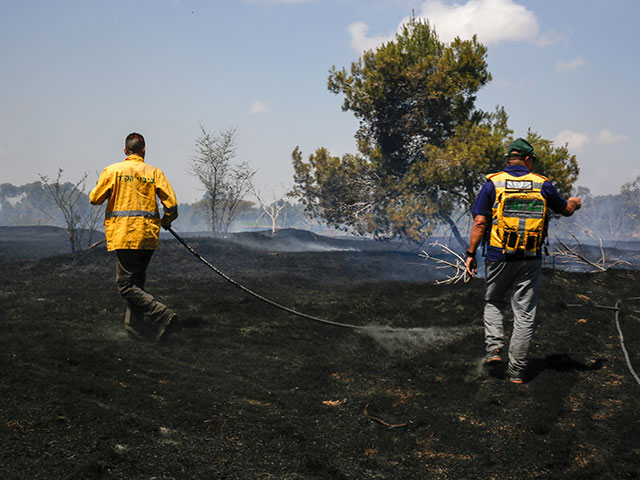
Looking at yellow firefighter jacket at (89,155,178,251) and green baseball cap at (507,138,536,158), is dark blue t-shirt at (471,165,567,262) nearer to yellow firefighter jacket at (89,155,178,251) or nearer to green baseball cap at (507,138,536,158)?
green baseball cap at (507,138,536,158)

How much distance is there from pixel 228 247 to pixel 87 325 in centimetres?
1376

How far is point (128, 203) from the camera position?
16.9 ft

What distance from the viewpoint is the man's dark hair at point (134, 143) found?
5.38 metres

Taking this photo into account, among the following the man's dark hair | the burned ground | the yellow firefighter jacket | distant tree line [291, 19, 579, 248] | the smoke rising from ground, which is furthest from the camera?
distant tree line [291, 19, 579, 248]

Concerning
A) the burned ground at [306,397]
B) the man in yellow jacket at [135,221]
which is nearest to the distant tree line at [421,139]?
the burned ground at [306,397]

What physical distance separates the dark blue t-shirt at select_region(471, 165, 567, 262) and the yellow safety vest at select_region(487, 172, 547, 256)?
4 centimetres

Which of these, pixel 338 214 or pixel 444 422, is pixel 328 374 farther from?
pixel 338 214

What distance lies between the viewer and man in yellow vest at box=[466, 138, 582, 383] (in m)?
4.09

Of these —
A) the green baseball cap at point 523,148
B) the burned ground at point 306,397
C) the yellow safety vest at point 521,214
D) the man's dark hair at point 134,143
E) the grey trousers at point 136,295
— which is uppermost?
the man's dark hair at point 134,143

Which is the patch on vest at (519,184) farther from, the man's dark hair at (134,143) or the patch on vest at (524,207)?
the man's dark hair at (134,143)

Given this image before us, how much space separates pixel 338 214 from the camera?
23.4 m

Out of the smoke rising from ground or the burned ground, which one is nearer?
the burned ground

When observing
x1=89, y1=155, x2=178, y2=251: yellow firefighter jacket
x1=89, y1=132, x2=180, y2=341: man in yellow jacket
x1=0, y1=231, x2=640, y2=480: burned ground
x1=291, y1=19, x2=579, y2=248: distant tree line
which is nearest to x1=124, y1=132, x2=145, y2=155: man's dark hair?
x1=89, y1=132, x2=180, y2=341: man in yellow jacket

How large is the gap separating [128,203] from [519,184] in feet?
12.6
